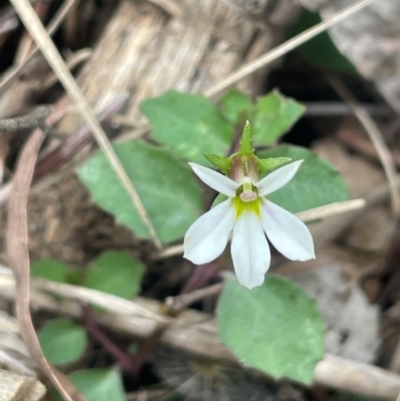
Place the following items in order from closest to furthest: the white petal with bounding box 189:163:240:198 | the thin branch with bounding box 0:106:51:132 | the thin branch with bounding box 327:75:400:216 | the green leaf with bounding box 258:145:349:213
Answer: the white petal with bounding box 189:163:240:198, the thin branch with bounding box 0:106:51:132, the green leaf with bounding box 258:145:349:213, the thin branch with bounding box 327:75:400:216

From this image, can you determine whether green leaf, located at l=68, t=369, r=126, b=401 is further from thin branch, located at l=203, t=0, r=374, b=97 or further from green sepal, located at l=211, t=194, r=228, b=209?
thin branch, located at l=203, t=0, r=374, b=97

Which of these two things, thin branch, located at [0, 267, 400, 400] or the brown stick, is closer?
the brown stick

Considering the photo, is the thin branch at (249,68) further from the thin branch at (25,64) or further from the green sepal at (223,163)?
the green sepal at (223,163)

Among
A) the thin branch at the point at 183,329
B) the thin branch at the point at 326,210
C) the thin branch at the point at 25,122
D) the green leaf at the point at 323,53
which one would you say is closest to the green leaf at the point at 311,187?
the thin branch at the point at 326,210

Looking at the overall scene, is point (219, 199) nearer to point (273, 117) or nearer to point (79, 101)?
point (273, 117)

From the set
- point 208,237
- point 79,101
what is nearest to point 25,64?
point 79,101

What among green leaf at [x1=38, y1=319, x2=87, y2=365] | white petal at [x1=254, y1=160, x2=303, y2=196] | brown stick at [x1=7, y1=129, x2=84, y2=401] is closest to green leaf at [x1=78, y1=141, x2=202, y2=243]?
brown stick at [x1=7, y1=129, x2=84, y2=401]

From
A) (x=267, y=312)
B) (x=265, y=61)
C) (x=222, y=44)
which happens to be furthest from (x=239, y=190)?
(x=222, y=44)
